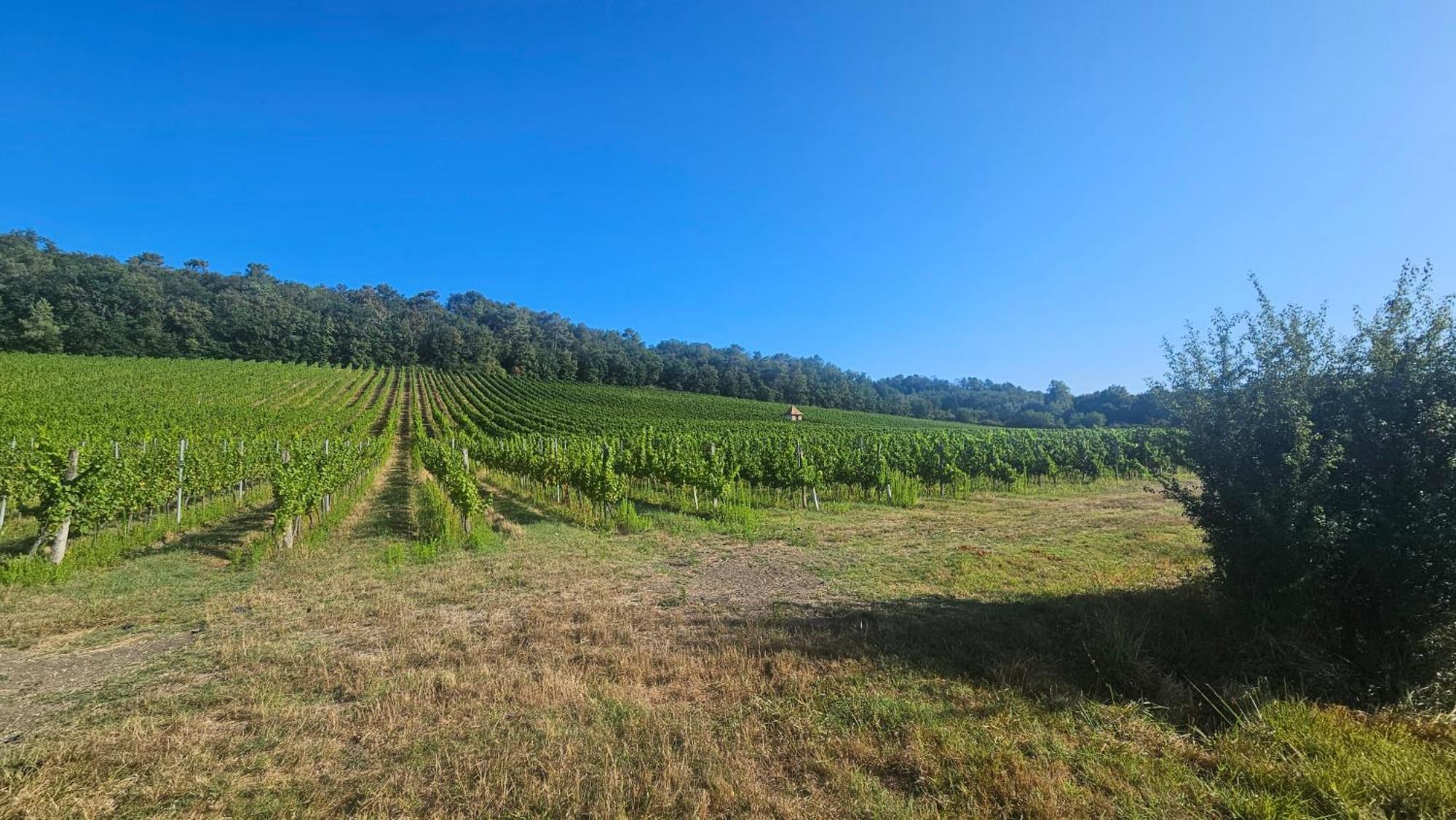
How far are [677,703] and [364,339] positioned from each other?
106777mm

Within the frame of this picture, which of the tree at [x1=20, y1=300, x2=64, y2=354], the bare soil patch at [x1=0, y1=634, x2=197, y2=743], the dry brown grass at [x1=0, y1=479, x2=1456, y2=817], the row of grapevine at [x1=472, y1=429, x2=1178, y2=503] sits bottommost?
the bare soil patch at [x1=0, y1=634, x2=197, y2=743]

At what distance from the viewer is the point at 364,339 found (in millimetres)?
91125

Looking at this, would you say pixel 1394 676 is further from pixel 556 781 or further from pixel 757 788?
pixel 556 781

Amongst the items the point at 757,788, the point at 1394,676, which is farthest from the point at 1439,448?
the point at 757,788

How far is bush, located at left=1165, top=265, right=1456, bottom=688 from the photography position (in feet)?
14.4

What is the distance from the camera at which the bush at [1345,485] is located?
4.38 m

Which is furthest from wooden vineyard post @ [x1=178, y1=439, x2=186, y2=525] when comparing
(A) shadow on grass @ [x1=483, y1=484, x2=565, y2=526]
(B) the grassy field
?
(A) shadow on grass @ [x1=483, y1=484, x2=565, y2=526]

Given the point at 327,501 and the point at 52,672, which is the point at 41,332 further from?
the point at 52,672

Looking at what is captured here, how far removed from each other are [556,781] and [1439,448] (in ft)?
23.5

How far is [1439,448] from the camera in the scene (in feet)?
14.5

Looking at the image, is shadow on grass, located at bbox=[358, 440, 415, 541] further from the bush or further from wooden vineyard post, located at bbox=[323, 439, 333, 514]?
the bush

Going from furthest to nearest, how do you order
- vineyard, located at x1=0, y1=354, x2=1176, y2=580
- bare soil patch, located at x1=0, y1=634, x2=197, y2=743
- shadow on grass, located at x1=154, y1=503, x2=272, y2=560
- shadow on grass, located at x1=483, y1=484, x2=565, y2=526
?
shadow on grass, located at x1=483, y1=484, x2=565, y2=526
vineyard, located at x1=0, y1=354, x2=1176, y2=580
shadow on grass, located at x1=154, y1=503, x2=272, y2=560
bare soil patch, located at x1=0, y1=634, x2=197, y2=743

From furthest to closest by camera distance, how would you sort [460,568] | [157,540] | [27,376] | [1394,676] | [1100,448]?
[27,376] → [1100,448] → [157,540] → [460,568] → [1394,676]

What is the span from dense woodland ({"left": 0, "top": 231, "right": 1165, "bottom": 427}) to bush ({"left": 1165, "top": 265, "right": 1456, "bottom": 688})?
257 ft
